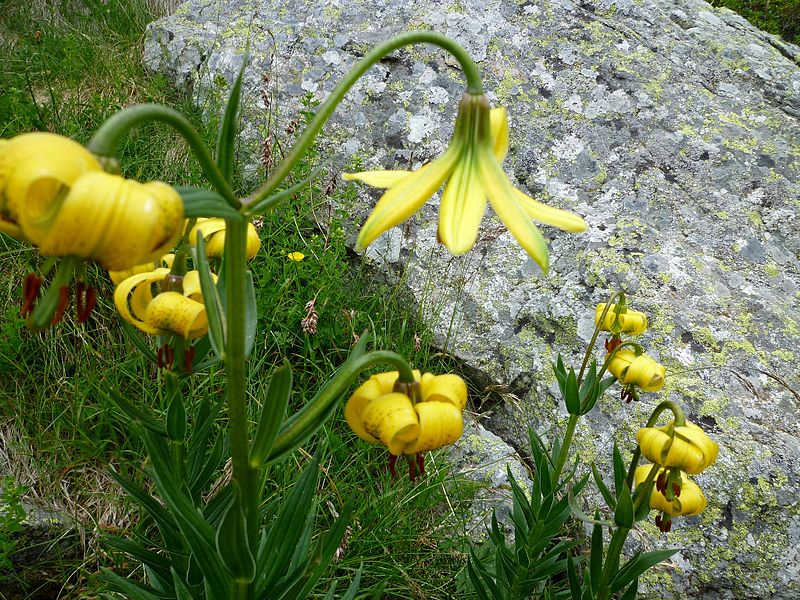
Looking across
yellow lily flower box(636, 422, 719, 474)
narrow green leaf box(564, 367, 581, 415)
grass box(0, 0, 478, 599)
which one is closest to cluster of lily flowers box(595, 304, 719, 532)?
yellow lily flower box(636, 422, 719, 474)

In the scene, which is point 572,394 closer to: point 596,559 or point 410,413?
point 596,559

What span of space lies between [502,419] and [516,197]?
1421 mm

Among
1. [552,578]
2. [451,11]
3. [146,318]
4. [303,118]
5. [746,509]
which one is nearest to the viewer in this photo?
[146,318]

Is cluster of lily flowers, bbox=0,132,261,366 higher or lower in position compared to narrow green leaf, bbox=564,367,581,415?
higher

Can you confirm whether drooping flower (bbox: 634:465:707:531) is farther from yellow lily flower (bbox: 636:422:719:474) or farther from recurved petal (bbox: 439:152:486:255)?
recurved petal (bbox: 439:152:486:255)

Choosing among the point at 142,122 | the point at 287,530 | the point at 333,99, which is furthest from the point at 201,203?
the point at 287,530

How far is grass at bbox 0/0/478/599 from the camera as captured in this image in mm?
1718

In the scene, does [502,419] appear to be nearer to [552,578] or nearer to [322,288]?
[552,578]

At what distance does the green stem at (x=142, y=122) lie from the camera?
→ 0.58 metres

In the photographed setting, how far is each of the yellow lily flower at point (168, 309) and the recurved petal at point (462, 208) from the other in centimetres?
42

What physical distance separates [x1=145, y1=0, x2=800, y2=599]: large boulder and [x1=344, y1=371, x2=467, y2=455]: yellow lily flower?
48.0 inches

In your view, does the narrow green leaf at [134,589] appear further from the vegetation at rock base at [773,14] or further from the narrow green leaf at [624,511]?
the vegetation at rock base at [773,14]

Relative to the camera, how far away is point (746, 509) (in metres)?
1.76

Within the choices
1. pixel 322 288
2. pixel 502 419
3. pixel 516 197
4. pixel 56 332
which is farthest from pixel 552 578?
pixel 56 332
